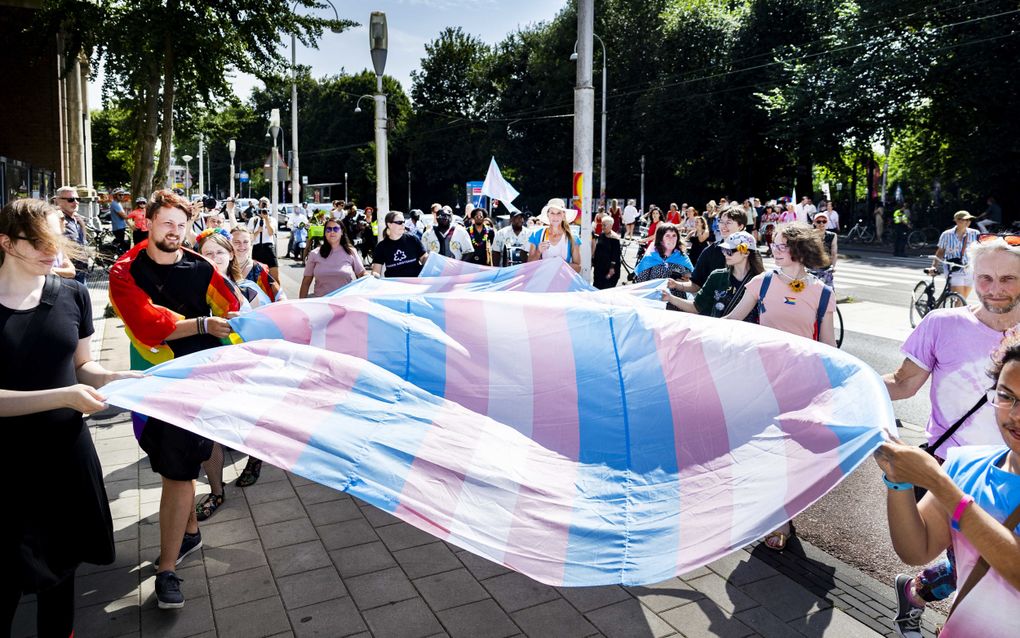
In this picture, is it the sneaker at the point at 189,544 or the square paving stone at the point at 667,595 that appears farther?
the sneaker at the point at 189,544

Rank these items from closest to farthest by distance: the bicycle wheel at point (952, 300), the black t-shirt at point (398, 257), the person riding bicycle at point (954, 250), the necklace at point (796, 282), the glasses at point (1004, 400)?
the glasses at point (1004, 400), the necklace at point (796, 282), the black t-shirt at point (398, 257), the person riding bicycle at point (954, 250), the bicycle wheel at point (952, 300)

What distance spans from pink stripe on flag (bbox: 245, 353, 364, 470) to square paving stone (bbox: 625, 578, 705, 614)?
2.03 m

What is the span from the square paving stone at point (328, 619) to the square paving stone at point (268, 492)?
1686mm

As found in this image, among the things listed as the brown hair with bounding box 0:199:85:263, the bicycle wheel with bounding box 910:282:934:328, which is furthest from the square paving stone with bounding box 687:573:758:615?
the bicycle wheel with bounding box 910:282:934:328

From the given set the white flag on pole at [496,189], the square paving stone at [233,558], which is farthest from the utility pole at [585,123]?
the white flag on pole at [496,189]

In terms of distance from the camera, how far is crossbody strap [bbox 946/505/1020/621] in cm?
207

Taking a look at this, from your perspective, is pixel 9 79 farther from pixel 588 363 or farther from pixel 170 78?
pixel 588 363

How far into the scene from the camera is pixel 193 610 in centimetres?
416

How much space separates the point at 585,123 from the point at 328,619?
6772 millimetres

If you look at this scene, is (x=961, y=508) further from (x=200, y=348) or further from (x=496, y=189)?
(x=496, y=189)

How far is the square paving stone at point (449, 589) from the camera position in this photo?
14.1ft

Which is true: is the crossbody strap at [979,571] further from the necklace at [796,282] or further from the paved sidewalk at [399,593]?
the necklace at [796,282]

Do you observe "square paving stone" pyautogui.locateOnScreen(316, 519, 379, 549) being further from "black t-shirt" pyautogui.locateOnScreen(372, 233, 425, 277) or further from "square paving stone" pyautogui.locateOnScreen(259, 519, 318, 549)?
"black t-shirt" pyautogui.locateOnScreen(372, 233, 425, 277)

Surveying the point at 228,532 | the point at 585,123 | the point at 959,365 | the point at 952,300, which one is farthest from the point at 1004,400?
the point at 952,300
